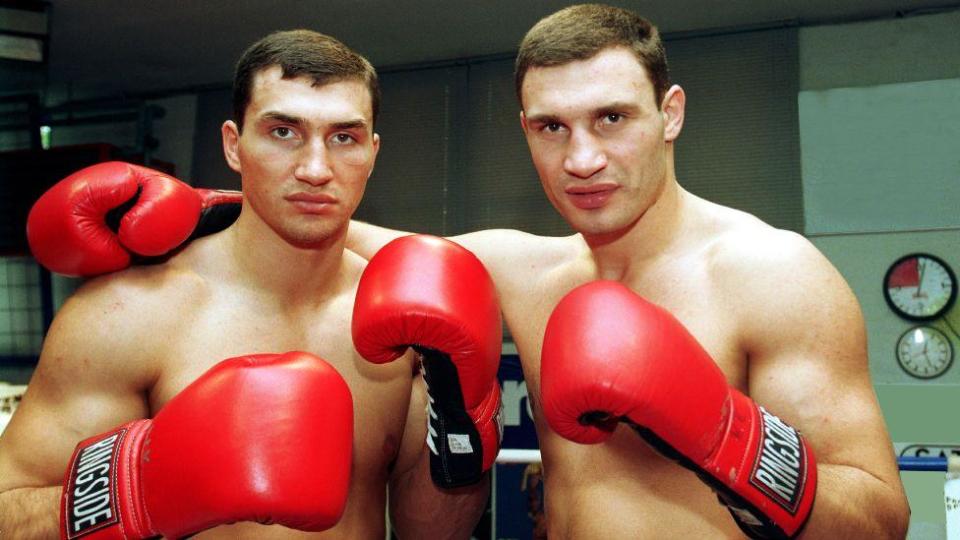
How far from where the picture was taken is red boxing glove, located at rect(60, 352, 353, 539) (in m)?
1.28

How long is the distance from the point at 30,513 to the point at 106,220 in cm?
58

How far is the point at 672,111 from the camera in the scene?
1705mm

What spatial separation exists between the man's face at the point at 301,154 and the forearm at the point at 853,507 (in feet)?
3.44

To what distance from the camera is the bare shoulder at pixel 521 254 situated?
1.88 meters

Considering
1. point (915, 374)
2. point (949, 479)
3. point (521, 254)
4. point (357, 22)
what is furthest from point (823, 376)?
point (357, 22)

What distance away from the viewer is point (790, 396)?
1423 millimetres

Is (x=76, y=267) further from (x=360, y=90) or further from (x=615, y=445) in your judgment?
(x=615, y=445)

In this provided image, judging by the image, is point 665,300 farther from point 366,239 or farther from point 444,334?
point 366,239

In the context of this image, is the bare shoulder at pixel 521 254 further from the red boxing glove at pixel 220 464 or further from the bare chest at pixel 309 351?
the red boxing glove at pixel 220 464

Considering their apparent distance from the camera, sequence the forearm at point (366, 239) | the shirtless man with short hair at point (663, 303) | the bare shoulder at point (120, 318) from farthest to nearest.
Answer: the forearm at point (366, 239) → the bare shoulder at point (120, 318) → the shirtless man with short hair at point (663, 303)

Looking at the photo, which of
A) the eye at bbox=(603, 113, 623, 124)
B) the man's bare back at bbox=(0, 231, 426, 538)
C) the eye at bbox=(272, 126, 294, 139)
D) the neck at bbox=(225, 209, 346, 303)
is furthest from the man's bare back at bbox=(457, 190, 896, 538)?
the eye at bbox=(272, 126, 294, 139)

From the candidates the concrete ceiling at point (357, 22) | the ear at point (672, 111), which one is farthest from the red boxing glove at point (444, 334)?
the concrete ceiling at point (357, 22)

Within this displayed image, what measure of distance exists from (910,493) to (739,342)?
52.8 inches

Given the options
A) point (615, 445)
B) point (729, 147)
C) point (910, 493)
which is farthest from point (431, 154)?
point (615, 445)
